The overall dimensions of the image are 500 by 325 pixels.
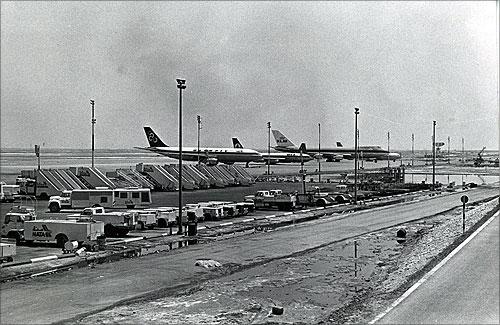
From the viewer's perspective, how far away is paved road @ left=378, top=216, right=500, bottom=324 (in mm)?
14789

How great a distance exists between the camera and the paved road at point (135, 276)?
1628 cm

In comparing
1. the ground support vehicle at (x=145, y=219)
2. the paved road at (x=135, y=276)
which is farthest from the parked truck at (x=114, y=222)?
the paved road at (x=135, y=276)

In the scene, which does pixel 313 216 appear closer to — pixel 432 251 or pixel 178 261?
pixel 432 251

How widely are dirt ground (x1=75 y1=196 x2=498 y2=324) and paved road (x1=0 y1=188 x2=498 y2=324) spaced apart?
1.09 meters

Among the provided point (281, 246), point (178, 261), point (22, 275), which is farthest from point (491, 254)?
point (22, 275)

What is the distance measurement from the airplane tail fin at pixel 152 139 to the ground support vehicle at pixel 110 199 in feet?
241

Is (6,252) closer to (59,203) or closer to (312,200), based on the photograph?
(59,203)

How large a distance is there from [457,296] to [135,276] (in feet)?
35.5

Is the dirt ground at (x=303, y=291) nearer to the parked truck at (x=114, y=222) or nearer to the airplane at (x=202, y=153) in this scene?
the parked truck at (x=114, y=222)

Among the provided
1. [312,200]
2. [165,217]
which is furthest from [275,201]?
[165,217]

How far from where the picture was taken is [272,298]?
18.0m

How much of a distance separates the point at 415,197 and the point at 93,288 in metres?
50.9

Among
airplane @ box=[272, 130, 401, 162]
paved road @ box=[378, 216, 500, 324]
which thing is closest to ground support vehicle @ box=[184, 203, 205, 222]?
paved road @ box=[378, 216, 500, 324]

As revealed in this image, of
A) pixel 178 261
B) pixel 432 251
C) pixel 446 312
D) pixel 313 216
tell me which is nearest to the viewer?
pixel 446 312
